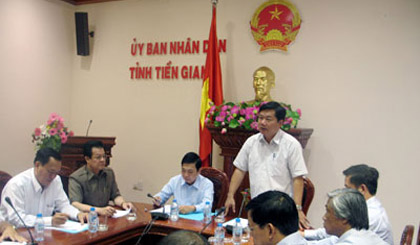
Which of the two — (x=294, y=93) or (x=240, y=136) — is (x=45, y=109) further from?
(x=294, y=93)

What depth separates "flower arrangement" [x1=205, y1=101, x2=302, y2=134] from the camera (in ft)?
12.9

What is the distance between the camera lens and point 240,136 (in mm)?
4043

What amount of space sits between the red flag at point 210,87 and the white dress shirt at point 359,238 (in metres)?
2.90

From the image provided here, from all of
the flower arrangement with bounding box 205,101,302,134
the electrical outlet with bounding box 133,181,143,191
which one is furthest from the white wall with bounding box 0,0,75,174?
the flower arrangement with bounding box 205,101,302,134

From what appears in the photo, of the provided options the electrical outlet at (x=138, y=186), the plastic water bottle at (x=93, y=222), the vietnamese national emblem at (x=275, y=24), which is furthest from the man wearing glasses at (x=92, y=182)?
the vietnamese national emblem at (x=275, y=24)

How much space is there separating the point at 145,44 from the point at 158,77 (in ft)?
1.74

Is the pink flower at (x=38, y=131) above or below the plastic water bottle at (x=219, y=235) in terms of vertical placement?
above

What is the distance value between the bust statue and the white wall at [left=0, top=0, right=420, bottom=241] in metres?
0.27

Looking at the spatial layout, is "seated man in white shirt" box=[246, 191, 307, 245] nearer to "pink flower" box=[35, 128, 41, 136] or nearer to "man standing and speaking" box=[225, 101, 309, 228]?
"man standing and speaking" box=[225, 101, 309, 228]

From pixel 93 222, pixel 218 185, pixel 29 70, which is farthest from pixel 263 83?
pixel 29 70

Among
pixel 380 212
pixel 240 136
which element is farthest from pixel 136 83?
pixel 380 212

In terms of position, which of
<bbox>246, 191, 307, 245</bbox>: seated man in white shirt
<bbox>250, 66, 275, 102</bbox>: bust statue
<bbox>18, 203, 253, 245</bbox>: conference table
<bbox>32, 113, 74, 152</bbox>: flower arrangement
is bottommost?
<bbox>18, 203, 253, 245</bbox>: conference table

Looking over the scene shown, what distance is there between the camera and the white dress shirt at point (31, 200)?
2.49 m

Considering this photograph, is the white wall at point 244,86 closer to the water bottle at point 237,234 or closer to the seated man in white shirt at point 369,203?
the seated man in white shirt at point 369,203
